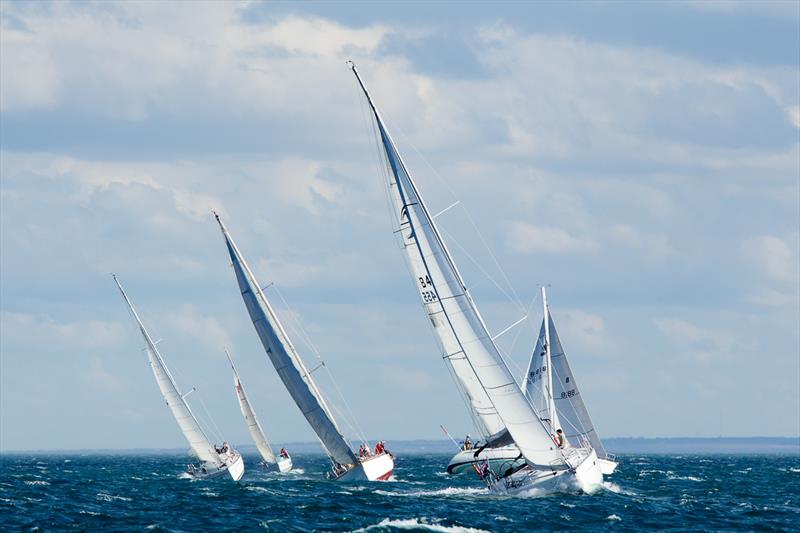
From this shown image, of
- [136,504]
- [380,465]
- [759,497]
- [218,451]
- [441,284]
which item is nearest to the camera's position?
[441,284]

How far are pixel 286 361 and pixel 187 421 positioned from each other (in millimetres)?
22178

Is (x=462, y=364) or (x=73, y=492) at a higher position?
(x=462, y=364)

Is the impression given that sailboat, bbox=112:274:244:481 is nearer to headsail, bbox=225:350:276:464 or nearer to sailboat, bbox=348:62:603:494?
headsail, bbox=225:350:276:464

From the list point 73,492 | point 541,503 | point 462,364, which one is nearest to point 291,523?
point 541,503

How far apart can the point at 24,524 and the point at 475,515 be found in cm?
1726

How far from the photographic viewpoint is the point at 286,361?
71.2 meters

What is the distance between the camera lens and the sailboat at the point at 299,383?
70.8 m

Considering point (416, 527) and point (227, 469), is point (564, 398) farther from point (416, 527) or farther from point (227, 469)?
point (227, 469)

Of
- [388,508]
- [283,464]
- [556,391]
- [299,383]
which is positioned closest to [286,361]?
[299,383]

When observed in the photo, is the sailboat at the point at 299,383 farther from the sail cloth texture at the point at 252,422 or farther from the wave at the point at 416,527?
the sail cloth texture at the point at 252,422

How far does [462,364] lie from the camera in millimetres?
68625

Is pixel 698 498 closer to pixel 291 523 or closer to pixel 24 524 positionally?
pixel 291 523

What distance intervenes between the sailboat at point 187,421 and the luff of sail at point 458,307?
37772mm

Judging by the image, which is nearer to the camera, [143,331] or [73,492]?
[73,492]
